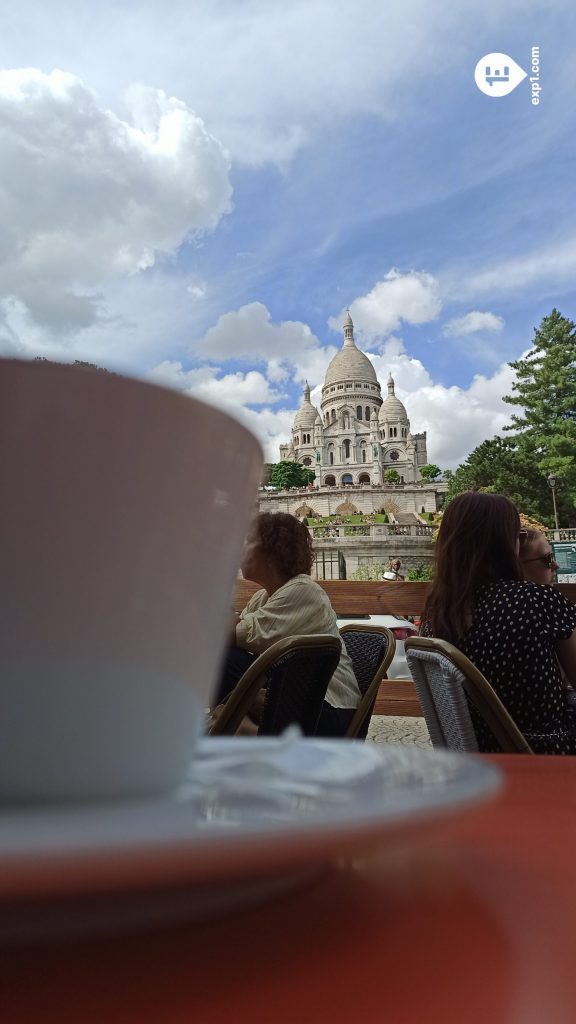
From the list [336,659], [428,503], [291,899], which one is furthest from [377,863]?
[428,503]

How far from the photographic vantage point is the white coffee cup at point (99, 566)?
178mm

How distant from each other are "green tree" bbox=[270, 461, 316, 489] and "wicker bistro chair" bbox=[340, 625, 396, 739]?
34.1 m

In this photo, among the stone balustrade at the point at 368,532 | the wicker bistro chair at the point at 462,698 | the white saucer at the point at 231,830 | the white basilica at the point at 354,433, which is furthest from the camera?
the white basilica at the point at 354,433

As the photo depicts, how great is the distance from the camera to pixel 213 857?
10cm

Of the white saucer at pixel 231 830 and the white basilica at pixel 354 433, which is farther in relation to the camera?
the white basilica at pixel 354 433

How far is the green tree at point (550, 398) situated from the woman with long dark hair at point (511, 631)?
1789 centimetres

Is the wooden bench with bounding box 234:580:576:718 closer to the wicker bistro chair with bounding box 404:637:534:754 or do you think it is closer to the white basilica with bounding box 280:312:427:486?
the wicker bistro chair with bounding box 404:637:534:754

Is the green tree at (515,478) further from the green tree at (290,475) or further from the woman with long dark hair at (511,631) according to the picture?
the woman with long dark hair at (511,631)

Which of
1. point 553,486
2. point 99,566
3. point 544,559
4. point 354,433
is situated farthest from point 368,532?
point 354,433

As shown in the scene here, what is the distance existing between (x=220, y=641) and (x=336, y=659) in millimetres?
1025

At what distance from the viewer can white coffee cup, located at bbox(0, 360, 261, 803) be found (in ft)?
0.59

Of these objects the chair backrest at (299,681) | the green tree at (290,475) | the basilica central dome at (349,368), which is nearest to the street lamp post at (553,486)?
the chair backrest at (299,681)

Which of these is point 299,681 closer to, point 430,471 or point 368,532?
point 368,532

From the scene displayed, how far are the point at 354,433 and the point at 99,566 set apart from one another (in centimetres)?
4189
